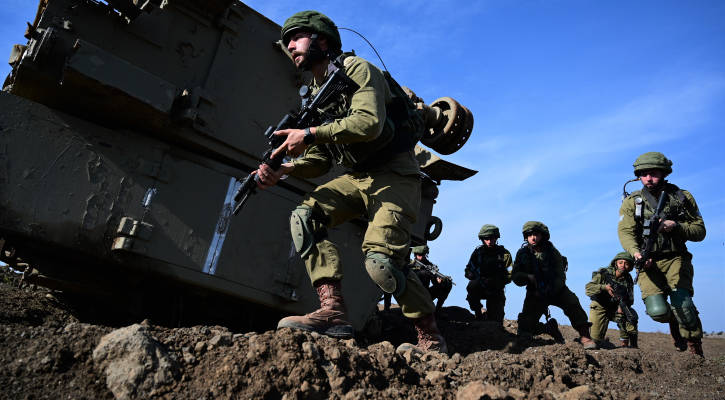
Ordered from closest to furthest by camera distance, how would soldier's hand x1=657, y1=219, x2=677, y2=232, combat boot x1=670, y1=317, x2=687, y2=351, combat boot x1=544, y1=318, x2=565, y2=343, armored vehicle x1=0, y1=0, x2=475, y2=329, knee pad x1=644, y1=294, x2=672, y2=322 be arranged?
armored vehicle x1=0, y1=0, x2=475, y2=329, soldier's hand x1=657, y1=219, x2=677, y2=232, knee pad x1=644, y1=294, x2=672, y2=322, combat boot x1=670, y1=317, x2=687, y2=351, combat boot x1=544, y1=318, x2=565, y2=343

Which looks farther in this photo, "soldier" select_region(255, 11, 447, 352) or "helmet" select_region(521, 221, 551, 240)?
"helmet" select_region(521, 221, 551, 240)

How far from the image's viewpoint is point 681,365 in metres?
4.11

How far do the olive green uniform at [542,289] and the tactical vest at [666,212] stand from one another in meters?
1.74

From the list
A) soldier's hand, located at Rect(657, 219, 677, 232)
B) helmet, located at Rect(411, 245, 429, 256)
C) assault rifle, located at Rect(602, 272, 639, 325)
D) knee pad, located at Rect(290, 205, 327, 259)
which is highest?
helmet, located at Rect(411, 245, 429, 256)

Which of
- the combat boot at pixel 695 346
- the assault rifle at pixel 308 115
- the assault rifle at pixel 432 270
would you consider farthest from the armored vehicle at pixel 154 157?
the assault rifle at pixel 432 270

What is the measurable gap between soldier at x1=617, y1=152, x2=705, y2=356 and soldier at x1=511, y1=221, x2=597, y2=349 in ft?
4.89

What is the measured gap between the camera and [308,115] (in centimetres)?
291

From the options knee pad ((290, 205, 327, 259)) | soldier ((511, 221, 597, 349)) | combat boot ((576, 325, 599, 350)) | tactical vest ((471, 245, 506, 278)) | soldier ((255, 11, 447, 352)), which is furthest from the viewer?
tactical vest ((471, 245, 506, 278))

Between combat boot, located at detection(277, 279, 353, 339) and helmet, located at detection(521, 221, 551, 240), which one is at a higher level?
helmet, located at detection(521, 221, 551, 240)

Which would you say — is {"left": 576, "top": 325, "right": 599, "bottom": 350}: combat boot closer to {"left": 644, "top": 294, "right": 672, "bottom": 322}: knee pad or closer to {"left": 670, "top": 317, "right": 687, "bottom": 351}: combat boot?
{"left": 670, "top": 317, "right": 687, "bottom": 351}: combat boot

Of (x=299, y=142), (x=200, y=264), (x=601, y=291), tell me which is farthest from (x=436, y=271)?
(x=299, y=142)

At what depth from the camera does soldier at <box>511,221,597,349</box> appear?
20.5 feet

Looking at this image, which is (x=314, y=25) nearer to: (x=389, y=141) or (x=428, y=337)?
(x=389, y=141)

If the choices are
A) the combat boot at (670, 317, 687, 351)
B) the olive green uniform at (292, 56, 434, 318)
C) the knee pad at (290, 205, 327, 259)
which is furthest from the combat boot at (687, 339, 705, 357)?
the knee pad at (290, 205, 327, 259)
